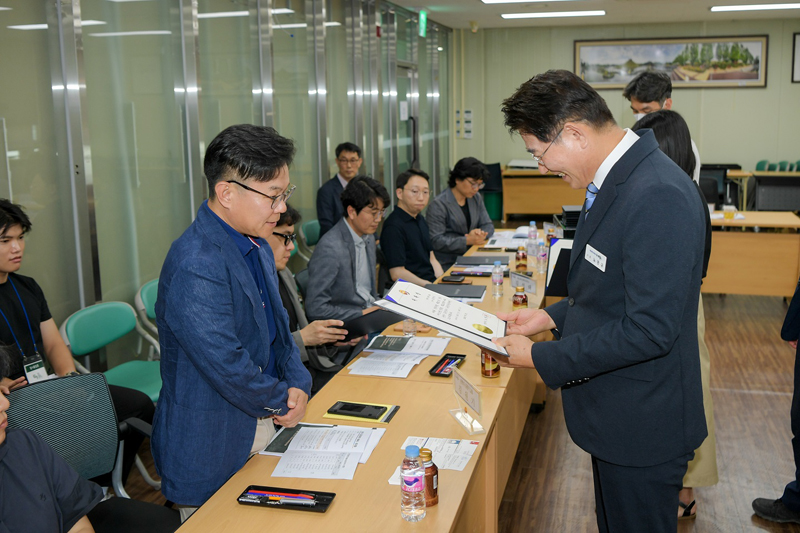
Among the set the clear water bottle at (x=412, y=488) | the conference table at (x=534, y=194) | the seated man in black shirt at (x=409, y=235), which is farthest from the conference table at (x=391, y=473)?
the conference table at (x=534, y=194)

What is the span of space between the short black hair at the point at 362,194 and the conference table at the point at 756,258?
4.30 meters

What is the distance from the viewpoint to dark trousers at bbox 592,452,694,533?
1790mm

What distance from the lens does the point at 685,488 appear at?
3246 mm

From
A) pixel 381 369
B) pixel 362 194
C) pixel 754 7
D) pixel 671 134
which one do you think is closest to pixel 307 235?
pixel 362 194

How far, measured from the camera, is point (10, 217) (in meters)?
3.19

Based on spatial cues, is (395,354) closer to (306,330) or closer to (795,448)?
(306,330)

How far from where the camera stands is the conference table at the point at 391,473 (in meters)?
1.79

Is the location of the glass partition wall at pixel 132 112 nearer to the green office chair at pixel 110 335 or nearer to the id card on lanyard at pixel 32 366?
the green office chair at pixel 110 335

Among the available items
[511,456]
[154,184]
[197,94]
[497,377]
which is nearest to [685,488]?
[511,456]

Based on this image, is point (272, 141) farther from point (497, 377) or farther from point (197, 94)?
point (197, 94)

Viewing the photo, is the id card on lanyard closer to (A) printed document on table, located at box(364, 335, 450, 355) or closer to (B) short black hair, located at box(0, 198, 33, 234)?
(B) short black hair, located at box(0, 198, 33, 234)

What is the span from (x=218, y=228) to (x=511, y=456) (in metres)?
2.16

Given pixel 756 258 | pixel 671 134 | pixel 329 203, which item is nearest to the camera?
pixel 671 134

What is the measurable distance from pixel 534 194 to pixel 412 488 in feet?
34.4
